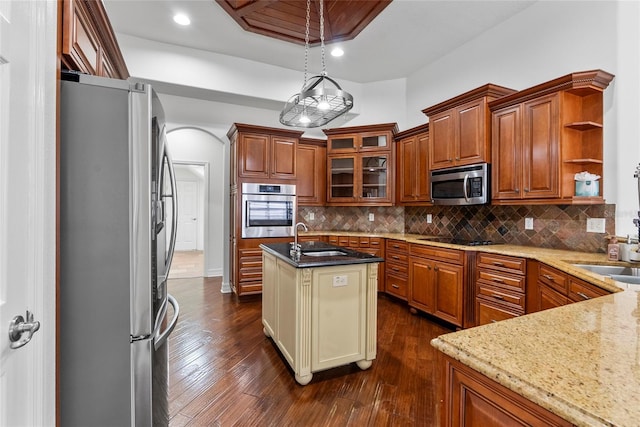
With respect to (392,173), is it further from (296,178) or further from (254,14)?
(254,14)

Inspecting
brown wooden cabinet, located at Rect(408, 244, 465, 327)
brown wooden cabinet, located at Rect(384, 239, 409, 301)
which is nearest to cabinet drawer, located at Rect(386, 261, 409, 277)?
brown wooden cabinet, located at Rect(384, 239, 409, 301)

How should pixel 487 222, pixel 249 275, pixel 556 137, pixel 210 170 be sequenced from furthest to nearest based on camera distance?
pixel 210 170
pixel 249 275
pixel 487 222
pixel 556 137

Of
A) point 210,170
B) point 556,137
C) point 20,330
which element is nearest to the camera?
point 20,330

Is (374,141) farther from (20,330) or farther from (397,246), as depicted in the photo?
(20,330)

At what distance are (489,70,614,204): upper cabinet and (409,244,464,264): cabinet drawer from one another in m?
0.75

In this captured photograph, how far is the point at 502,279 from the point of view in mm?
2729

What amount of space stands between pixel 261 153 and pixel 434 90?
265cm

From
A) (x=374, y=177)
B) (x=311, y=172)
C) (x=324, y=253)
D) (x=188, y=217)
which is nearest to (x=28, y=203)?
(x=324, y=253)

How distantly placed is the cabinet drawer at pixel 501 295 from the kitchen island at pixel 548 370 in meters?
1.76

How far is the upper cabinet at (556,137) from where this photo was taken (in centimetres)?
250

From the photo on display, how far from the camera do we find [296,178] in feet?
15.2

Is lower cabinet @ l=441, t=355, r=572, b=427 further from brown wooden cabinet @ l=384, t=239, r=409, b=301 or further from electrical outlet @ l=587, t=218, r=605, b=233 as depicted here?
brown wooden cabinet @ l=384, t=239, r=409, b=301

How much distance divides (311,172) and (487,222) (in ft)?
8.69

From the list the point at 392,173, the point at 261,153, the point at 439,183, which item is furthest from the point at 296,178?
the point at 439,183
